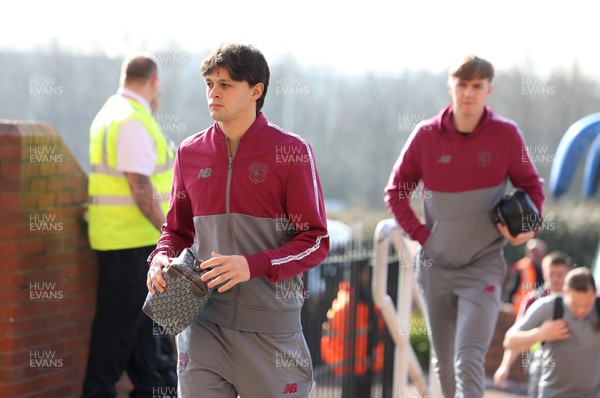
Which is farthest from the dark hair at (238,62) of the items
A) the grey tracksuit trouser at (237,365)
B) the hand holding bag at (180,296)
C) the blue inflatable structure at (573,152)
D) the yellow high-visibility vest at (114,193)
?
the blue inflatable structure at (573,152)

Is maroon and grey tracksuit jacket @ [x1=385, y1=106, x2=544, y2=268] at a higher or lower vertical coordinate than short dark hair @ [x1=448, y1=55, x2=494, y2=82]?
lower

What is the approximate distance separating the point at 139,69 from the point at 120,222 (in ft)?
3.19

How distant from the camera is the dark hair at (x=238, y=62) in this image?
371 centimetres

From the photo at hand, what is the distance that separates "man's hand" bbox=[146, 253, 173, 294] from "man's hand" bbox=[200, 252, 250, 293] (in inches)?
7.8

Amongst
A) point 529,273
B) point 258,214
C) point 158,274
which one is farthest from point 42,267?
point 529,273

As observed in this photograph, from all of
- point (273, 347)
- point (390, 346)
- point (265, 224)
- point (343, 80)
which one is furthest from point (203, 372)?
point (343, 80)

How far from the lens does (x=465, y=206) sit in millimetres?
5465

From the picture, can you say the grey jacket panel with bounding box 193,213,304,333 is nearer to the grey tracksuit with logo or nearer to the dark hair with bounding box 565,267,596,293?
the grey tracksuit with logo

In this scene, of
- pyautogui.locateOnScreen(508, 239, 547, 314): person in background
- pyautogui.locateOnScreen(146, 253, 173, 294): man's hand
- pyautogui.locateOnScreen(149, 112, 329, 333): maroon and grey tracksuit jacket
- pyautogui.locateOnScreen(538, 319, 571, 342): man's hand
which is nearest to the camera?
pyautogui.locateOnScreen(146, 253, 173, 294): man's hand

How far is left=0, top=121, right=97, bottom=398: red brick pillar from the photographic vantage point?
521cm

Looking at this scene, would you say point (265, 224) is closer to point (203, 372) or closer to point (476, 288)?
point (203, 372)

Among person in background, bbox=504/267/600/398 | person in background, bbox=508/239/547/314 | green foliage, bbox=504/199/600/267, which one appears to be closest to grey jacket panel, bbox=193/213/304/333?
person in background, bbox=504/267/600/398

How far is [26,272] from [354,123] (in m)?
21.3

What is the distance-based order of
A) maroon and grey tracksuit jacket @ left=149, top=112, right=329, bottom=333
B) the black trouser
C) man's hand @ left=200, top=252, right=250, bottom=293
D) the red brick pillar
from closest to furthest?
man's hand @ left=200, top=252, right=250, bottom=293, maroon and grey tracksuit jacket @ left=149, top=112, right=329, bottom=333, the red brick pillar, the black trouser
